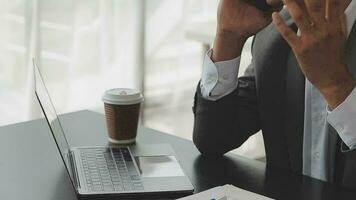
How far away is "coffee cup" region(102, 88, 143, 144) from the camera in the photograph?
54.1 inches

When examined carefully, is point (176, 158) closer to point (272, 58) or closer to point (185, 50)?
point (272, 58)

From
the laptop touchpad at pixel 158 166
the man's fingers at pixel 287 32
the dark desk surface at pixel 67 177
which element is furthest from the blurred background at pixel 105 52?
the man's fingers at pixel 287 32

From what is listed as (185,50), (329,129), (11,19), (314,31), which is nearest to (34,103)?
(11,19)

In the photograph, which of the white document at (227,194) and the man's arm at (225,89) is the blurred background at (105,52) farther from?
the white document at (227,194)

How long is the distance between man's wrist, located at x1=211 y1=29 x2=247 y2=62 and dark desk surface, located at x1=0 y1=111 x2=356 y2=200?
223 millimetres

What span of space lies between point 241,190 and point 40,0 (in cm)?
165

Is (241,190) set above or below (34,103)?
above

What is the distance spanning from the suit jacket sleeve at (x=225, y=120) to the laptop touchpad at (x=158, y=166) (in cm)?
12

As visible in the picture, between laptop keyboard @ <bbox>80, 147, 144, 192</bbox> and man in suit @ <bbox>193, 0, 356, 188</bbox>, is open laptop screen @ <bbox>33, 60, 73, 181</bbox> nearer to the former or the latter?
laptop keyboard @ <bbox>80, 147, 144, 192</bbox>

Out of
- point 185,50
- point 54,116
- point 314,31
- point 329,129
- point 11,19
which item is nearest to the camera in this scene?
point 314,31

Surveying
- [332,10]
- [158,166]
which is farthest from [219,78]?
[332,10]

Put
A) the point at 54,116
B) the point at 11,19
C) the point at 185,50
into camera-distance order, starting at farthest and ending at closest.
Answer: the point at 185,50 → the point at 11,19 → the point at 54,116

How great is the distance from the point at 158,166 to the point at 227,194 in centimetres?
20

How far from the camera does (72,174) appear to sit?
1.18 meters
